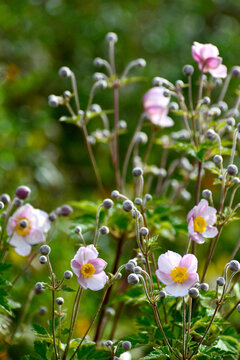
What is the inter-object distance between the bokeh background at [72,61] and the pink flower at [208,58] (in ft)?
5.44

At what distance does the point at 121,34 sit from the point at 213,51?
3.19 m

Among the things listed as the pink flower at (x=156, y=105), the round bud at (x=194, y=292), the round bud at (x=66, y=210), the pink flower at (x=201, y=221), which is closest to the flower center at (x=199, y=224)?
the pink flower at (x=201, y=221)

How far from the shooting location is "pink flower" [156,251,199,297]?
37.1 inches

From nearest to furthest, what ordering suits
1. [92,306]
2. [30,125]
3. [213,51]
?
1. [213,51]
2. [92,306]
3. [30,125]

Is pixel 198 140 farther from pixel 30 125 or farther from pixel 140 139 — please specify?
pixel 30 125

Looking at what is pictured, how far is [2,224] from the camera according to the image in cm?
126

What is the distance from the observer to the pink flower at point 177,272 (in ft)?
3.09

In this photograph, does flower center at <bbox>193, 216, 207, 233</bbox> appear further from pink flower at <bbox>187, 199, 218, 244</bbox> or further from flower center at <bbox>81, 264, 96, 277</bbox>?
flower center at <bbox>81, 264, 96, 277</bbox>

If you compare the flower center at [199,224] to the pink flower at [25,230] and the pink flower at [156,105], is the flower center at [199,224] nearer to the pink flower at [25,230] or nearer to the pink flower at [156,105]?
the pink flower at [25,230]

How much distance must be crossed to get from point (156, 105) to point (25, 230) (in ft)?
1.68

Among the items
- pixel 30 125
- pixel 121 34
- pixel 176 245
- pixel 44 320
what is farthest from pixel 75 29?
pixel 44 320

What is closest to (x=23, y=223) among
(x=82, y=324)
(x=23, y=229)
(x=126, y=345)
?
(x=23, y=229)

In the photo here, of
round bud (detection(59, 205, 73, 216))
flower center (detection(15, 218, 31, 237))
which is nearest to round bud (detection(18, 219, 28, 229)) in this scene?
flower center (detection(15, 218, 31, 237))

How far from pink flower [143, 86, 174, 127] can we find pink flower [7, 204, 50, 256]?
1.49ft
